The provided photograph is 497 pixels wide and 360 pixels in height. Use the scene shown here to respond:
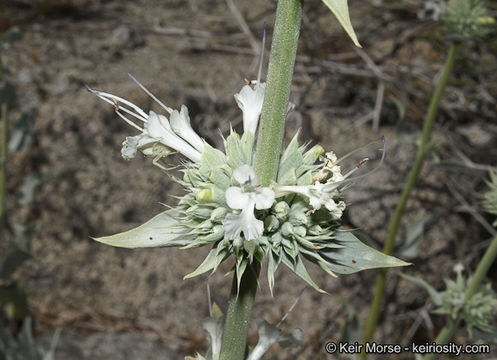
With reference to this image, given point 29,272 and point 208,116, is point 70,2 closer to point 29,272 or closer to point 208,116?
point 208,116

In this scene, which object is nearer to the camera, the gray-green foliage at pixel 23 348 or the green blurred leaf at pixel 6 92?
the gray-green foliage at pixel 23 348

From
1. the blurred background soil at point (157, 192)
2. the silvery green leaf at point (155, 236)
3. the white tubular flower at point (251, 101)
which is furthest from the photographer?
the blurred background soil at point (157, 192)

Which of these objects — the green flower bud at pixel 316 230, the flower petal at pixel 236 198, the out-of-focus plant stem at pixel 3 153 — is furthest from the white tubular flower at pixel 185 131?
the out-of-focus plant stem at pixel 3 153

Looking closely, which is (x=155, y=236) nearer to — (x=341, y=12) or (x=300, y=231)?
(x=300, y=231)

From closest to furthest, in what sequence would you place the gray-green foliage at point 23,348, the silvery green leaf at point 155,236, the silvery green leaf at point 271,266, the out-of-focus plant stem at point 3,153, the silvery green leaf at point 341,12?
the silvery green leaf at point 341,12 < the silvery green leaf at point 271,266 < the silvery green leaf at point 155,236 < the gray-green foliage at point 23,348 < the out-of-focus plant stem at point 3,153

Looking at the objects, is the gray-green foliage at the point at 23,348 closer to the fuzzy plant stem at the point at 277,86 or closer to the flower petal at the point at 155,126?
the flower petal at the point at 155,126

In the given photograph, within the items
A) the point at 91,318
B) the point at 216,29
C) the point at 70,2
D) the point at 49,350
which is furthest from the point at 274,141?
the point at 70,2

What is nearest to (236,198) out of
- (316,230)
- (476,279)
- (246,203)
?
(246,203)
